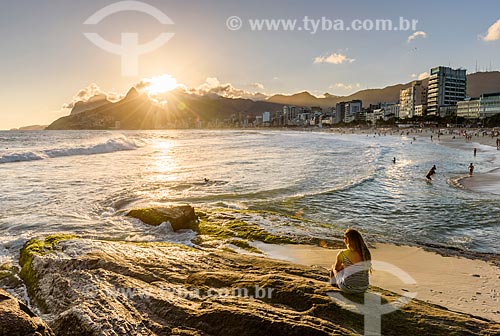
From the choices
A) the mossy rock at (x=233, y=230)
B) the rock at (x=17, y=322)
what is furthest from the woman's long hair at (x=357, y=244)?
the mossy rock at (x=233, y=230)

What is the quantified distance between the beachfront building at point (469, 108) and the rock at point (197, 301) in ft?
622

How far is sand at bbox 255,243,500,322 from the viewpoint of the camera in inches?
278

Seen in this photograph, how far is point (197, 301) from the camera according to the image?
5152 millimetres

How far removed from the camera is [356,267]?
5.86m

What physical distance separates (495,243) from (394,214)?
14.5 feet

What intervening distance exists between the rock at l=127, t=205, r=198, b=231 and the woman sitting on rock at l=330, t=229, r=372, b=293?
279 inches

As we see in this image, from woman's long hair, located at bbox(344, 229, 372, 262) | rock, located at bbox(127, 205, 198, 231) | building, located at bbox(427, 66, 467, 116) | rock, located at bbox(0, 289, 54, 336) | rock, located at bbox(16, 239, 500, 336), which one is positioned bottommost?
rock, located at bbox(127, 205, 198, 231)

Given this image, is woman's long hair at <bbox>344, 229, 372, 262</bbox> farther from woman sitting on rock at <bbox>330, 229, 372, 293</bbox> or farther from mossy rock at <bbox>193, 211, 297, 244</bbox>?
mossy rock at <bbox>193, 211, 297, 244</bbox>

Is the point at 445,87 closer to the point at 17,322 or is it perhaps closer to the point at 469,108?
the point at 469,108

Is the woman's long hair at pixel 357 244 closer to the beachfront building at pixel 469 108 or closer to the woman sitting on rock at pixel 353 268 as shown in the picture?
the woman sitting on rock at pixel 353 268

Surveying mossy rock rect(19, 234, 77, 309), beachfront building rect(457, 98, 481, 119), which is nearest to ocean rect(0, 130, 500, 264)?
mossy rock rect(19, 234, 77, 309)

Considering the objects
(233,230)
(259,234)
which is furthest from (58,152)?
(259,234)

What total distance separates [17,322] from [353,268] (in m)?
4.73

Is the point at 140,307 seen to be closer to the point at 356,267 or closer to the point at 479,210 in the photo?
the point at 356,267
